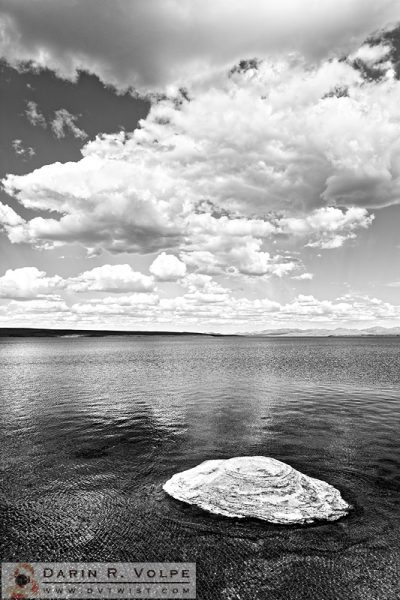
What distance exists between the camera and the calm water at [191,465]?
398 inches

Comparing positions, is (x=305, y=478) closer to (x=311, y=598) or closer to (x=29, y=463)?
(x=311, y=598)

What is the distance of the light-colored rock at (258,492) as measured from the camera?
12.8 m

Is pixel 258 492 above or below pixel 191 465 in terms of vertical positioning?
above

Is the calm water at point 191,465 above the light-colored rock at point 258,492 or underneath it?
underneath

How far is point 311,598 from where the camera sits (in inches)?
355

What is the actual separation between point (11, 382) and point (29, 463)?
3808 centimetres

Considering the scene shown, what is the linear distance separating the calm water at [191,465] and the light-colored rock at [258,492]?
1.79 ft

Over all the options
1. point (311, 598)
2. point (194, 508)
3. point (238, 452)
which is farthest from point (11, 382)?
point (311, 598)

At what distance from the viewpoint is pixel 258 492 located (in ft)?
45.6

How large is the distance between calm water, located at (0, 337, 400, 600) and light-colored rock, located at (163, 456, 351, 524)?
546 mm

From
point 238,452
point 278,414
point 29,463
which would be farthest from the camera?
point 278,414

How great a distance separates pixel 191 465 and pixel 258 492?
5.18m

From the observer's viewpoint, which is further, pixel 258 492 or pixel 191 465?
pixel 191 465

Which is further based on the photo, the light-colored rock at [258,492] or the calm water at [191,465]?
the light-colored rock at [258,492]
